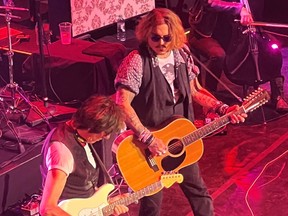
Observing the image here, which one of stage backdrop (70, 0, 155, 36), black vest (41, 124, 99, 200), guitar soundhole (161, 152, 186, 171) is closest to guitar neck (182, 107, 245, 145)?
guitar soundhole (161, 152, 186, 171)

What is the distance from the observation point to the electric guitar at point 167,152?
17.6ft

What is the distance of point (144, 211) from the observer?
5578mm

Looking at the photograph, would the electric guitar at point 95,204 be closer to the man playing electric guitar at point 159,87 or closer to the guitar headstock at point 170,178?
the guitar headstock at point 170,178

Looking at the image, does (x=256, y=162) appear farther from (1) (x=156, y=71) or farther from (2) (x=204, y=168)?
(1) (x=156, y=71)

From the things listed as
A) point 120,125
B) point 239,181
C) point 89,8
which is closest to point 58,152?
point 120,125

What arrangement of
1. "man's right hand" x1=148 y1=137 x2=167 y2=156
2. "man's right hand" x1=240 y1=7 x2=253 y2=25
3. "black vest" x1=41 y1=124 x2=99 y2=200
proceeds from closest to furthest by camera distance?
"black vest" x1=41 y1=124 x2=99 y2=200 < "man's right hand" x1=148 y1=137 x2=167 y2=156 < "man's right hand" x1=240 y1=7 x2=253 y2=25

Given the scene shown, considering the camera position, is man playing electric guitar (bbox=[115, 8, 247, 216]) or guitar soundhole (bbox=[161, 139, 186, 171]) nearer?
man playing electric guitar (bbox=[115, 8, 247, 216])

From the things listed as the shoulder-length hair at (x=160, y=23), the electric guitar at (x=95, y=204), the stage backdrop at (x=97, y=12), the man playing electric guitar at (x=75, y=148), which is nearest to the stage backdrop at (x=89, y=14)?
the stage backdrop at (x=97, y=12)

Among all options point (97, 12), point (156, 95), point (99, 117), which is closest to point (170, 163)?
point (156, 95)

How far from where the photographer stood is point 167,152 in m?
5.52

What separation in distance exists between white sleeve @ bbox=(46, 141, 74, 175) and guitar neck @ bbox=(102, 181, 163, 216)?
1.55ft

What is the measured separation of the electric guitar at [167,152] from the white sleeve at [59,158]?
38.8 inches

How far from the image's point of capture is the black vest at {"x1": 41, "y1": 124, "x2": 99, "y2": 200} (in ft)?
14.5

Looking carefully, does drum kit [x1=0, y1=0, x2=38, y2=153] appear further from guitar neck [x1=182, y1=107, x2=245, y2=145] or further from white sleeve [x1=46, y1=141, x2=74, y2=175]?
white sleeve [x1=46, y1=141, x2=74, y2=175]
